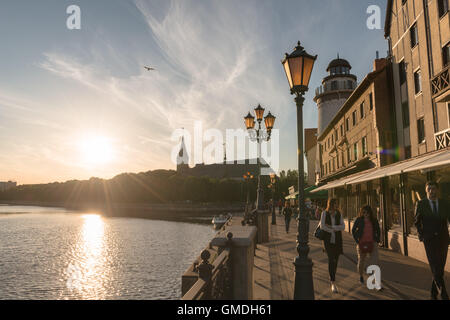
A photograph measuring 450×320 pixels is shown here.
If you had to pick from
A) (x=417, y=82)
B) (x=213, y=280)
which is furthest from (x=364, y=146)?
(x=213, y=280)

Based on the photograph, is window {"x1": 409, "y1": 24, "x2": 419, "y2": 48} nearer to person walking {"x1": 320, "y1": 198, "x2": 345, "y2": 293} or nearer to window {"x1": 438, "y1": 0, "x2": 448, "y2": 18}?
window {"x1": 438, "y1": 0, "x2": 448, "y2": 18}

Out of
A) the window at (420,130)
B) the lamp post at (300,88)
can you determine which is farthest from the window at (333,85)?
the lamp post at (300,88)

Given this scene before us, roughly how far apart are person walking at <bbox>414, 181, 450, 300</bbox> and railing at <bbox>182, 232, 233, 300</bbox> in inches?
143

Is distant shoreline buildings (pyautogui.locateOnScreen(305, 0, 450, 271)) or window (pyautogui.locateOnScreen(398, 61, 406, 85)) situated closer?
distant shoreline buildings (pyautogui.locateOnScreen(305, 0, 450, 271))

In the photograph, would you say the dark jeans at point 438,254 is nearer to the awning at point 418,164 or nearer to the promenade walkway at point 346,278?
the promenade walkway at point 346,278

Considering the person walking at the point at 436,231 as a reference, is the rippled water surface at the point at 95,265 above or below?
below

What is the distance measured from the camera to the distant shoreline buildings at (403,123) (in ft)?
39.7

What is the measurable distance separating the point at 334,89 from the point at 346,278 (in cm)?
4506

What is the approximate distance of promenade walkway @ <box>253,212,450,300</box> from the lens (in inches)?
263

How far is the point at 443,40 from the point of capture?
43.3ft

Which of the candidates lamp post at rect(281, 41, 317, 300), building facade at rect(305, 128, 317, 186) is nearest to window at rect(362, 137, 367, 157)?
lamp post at rect(281, 41, 317, 300)

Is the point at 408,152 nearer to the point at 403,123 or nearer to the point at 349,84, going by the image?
the point at 403,123

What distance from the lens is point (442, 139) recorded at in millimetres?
13117
